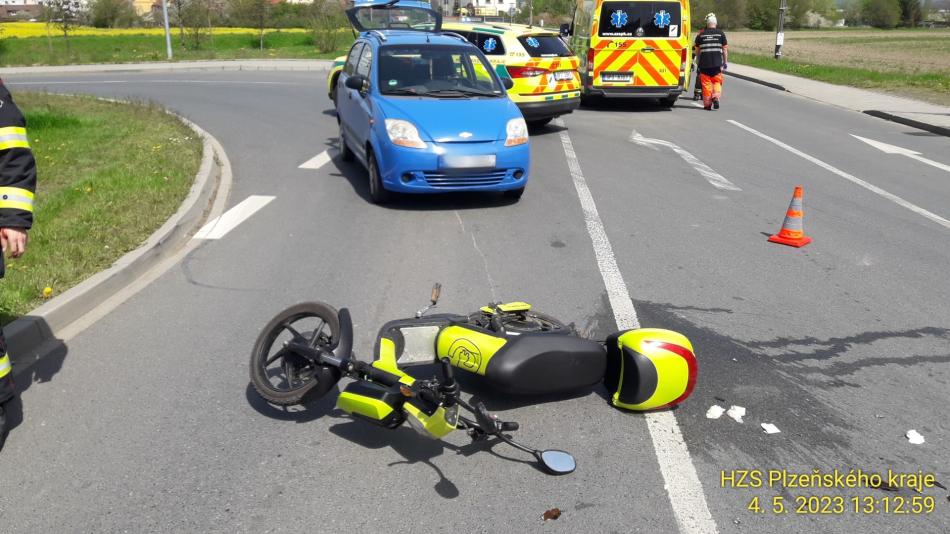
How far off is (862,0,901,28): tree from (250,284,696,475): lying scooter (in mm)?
120727

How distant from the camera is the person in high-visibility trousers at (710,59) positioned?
1803 cm

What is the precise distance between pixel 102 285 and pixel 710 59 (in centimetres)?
1483

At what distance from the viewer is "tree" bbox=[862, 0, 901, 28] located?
357 ft

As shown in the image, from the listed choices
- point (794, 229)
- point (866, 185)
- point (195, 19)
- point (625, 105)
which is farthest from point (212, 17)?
point (794, 229)

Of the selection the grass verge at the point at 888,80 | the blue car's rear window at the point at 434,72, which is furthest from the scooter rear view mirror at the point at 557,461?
the grass verge at the point at 888,80

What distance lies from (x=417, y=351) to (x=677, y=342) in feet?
4.55

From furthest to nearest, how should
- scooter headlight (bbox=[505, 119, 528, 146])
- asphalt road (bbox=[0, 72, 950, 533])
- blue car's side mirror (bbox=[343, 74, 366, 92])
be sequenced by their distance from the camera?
1. blue car's side mirror (bbox=[343, 74, 366, 92])
2. scooter headlight (bbox=[505, 119, 528, 146])
3. asphalt road (bbox=[0, 72, 950, 533])

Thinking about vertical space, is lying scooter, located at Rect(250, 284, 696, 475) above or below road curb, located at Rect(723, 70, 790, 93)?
below

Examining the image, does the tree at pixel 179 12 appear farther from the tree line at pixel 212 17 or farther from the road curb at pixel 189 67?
the road curb at pixel 189 67

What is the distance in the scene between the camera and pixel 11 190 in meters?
4.05

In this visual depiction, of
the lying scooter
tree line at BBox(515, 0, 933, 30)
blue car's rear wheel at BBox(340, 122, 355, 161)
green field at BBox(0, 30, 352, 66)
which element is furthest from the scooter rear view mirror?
tree line at BBox(515, 0, 933, 30)

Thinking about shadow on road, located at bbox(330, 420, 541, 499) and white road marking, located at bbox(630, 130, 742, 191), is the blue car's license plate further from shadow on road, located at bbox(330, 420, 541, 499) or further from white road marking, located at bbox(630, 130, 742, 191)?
shadow on road, located at bbox(330, 420, 541, 499)

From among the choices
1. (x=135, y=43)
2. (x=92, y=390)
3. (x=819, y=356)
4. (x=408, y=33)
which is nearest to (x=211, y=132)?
(x=408, y=33)

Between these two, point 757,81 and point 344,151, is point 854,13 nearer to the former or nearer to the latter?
point 757,81
